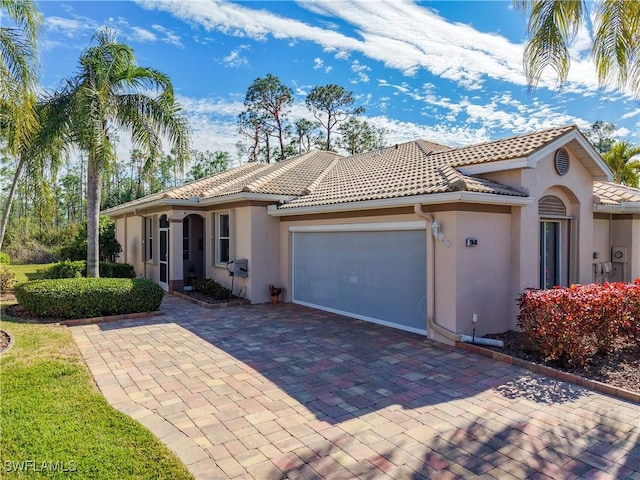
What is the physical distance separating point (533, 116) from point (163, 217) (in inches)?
616

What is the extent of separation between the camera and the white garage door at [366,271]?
33.7ft

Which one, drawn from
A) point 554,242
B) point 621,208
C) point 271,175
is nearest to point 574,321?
point 554,242

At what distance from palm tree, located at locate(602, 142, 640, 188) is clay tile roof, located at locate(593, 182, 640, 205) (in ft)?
37.0

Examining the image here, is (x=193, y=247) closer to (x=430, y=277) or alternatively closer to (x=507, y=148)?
(x=430, y=277)

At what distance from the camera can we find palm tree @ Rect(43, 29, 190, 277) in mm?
12305

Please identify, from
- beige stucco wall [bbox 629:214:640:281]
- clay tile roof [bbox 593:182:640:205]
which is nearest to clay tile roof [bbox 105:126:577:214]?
clay tile roof [bbox 593:182:640:205]

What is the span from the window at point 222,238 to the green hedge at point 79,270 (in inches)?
212

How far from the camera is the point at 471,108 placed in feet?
63.7

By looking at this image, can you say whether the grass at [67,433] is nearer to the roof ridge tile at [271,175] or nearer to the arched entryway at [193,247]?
the roof ridge tile at [271,175]

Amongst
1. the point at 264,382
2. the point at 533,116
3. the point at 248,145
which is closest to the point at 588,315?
the point at 264,382

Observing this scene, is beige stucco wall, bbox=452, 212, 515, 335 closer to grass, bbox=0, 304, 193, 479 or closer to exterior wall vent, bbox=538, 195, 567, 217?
exterior wall vent, bbox=538, 195, 567, 217

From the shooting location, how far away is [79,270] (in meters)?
16.9

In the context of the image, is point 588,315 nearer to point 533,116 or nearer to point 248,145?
point 533,116

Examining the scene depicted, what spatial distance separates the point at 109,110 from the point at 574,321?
44.5 ft
